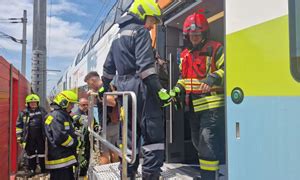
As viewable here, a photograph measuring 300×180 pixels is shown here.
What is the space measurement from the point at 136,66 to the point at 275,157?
148 centimetres

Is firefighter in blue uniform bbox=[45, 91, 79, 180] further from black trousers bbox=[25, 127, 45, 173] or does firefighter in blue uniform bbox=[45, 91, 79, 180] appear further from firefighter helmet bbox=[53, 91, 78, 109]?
black trousers bbox=[25, 127, 45, 173]

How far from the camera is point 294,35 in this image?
1630 millimetres

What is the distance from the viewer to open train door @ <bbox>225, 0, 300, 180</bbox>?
1627 mm

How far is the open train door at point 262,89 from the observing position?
163 centimetres

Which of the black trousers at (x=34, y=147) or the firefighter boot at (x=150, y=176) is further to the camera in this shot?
the black trousers at (x=34, y=147)

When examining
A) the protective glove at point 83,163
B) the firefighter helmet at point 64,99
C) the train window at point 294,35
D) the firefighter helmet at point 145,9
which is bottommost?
the protective glove at point 83,163

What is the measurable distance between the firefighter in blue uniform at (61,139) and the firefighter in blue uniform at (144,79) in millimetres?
1364

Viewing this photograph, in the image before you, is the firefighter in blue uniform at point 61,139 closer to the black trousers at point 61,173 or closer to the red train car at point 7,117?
the black trousers at point 61,173

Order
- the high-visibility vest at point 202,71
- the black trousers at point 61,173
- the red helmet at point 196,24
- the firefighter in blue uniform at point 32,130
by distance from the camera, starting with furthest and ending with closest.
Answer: the firefighter in blue uniform at point 32,130, the black trousers at point 61,173, the red helmet at point 196,24, the high-visibility vest at point 202,71

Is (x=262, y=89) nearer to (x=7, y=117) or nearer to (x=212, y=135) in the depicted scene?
(x=212, y=135)

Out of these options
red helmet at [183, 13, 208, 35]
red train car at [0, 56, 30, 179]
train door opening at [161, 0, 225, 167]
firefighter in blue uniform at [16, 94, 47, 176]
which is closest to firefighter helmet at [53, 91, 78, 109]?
red train car at [0, 56, 30, 179]

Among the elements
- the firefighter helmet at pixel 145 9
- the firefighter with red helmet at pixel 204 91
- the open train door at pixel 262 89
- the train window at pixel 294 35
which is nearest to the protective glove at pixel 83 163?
the firefighter with red helmet at pixel 204 91

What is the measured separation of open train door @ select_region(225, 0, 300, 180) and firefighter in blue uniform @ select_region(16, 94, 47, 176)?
4.77 m

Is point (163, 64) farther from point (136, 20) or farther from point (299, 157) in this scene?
point (299, 157)
